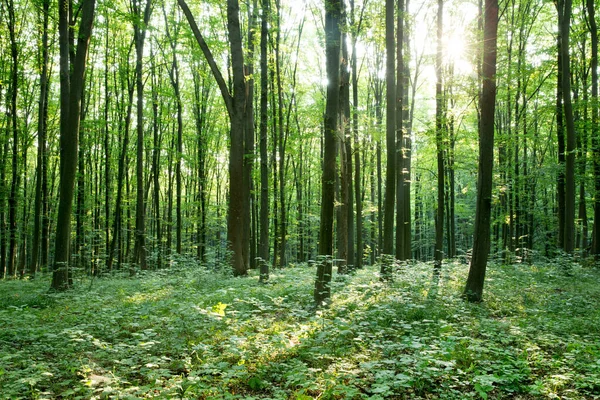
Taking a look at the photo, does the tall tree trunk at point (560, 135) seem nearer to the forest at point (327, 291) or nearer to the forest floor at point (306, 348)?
the forest at point (327, 291)

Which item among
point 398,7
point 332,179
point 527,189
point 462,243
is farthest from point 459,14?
point 462,243

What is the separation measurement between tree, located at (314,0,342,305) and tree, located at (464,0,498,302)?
351 cm

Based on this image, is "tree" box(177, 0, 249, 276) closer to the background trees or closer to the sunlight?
the background trees

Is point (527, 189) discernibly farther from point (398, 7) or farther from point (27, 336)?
point (27, 336)

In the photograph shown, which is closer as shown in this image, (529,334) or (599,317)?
(529,334)

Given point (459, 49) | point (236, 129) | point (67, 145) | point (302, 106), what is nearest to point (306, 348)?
point (236, 129)

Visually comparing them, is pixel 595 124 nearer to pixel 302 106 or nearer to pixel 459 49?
pixel 459 49

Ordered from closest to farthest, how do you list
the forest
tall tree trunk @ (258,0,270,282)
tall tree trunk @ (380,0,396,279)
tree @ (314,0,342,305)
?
the forest, tree @ (314,0,342,305), tall tree trunk @ (380,0,396,279), tall tree trunk @ (258,0,270,282)

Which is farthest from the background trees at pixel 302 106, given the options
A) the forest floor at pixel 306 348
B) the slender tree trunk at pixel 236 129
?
the forest floor at pixel 306 348

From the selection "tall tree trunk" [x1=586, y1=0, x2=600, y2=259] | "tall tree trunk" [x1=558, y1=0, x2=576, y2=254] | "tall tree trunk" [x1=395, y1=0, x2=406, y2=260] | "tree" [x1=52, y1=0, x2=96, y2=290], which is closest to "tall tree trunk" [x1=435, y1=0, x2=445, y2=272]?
"tall tree trunk" [x1=395, y1=0, x2=406, y2=260]

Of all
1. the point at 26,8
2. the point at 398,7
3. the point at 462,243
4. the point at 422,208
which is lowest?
the point at 462,243

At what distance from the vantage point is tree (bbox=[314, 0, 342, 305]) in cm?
754

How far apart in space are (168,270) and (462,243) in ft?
149

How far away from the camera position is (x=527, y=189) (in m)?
20.8
